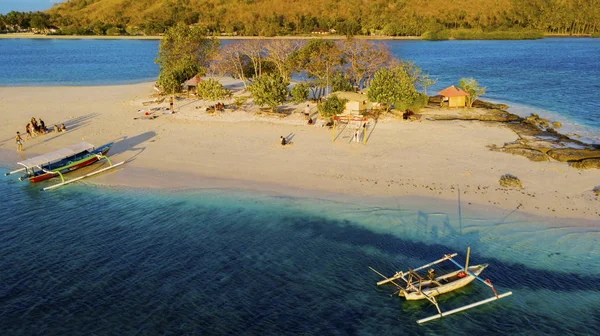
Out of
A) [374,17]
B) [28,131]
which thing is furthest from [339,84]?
[374,17]

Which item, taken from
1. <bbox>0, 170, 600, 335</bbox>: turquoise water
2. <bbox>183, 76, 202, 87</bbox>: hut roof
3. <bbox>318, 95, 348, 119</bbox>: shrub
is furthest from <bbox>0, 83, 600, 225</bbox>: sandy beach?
<bbox>183, 76, 202, 87</bbox>: hut roof

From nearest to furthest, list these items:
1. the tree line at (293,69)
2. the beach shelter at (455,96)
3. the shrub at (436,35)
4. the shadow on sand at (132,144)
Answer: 1. the shadow on sand at (132,144)
2. the tree line at (293,69)
3. the beach shelter at (455,96)
4. the shrub at (436,35)

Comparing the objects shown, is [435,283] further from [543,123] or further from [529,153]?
[543,123]

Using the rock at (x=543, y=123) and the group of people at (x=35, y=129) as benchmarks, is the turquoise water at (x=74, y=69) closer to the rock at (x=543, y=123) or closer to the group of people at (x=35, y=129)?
the group of people at (x=35, y=129)

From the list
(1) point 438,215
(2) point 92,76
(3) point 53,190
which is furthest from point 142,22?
(1) point 438,215

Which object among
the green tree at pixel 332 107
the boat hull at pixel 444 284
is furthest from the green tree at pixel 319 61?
the boat hull at pixel 444 284

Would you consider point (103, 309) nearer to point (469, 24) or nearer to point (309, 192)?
point (309, 192)
